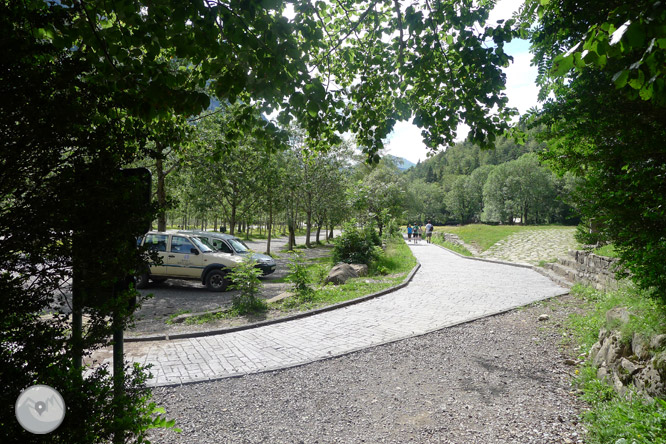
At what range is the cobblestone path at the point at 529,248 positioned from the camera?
58.8 ft

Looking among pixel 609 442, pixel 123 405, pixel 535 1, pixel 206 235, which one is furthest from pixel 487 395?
pixel 206 235

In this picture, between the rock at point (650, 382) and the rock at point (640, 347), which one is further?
the rock at point (640, 347)

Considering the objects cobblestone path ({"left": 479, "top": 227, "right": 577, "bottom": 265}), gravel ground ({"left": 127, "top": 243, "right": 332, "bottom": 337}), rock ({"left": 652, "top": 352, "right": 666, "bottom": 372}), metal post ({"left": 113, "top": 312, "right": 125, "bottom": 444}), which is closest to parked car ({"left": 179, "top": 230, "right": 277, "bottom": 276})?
gravel ground ({"left": 127, "top": 243, "right": 332, "bottom": 337})

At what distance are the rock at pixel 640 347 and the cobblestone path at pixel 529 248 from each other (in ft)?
45.0

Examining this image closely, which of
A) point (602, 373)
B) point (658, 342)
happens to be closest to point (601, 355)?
point (602, 373)

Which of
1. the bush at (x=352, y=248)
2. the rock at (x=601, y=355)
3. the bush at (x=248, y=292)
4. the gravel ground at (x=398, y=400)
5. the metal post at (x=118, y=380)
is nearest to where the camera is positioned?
the metal post at (x=118, y=380)

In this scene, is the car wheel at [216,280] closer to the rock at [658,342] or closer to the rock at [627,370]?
the rock at [627,370]

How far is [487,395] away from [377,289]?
6.24 meters

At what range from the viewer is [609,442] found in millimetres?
2938

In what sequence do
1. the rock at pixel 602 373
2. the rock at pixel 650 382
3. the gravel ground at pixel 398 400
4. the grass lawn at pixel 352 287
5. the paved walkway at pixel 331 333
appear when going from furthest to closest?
the grass lawn at pixel 352 287
the paved walkway at pixel 331 333
the rock at pixel 602 373
the gravel ground at pixel 398 400
the rock at pixel 650 382

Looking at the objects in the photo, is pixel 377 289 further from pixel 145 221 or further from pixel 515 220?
pixel 515 220

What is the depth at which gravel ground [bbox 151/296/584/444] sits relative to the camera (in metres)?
3.41

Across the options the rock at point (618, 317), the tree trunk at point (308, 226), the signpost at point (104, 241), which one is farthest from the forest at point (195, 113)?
the tree trunk at point (308, 226)

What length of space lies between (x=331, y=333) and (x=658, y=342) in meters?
4.60
